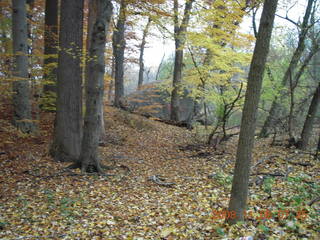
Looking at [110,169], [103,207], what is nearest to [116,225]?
[103,207]

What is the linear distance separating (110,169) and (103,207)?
206cm

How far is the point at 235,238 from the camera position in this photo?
3424 millimetres

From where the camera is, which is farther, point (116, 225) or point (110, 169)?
point (110, 169)

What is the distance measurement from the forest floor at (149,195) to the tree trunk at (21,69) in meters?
0.49

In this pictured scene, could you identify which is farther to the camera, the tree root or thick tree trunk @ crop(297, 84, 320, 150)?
thick tree trunk @ crop(297, 84, 320, 150)

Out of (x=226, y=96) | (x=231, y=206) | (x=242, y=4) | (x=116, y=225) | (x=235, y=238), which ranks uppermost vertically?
(x=242, y=4)

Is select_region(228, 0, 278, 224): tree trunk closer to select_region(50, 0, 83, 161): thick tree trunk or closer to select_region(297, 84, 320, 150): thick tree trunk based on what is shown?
select_region(50, 0, 83, 161): thick tree trunk

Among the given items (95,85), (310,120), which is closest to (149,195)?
(95,85)

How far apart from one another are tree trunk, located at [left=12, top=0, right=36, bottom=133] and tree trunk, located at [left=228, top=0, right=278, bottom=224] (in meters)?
7.11

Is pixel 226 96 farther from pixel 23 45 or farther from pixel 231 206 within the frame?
pixel 23 45

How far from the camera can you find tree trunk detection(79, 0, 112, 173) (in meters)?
5.63

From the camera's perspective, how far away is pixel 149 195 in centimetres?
548
